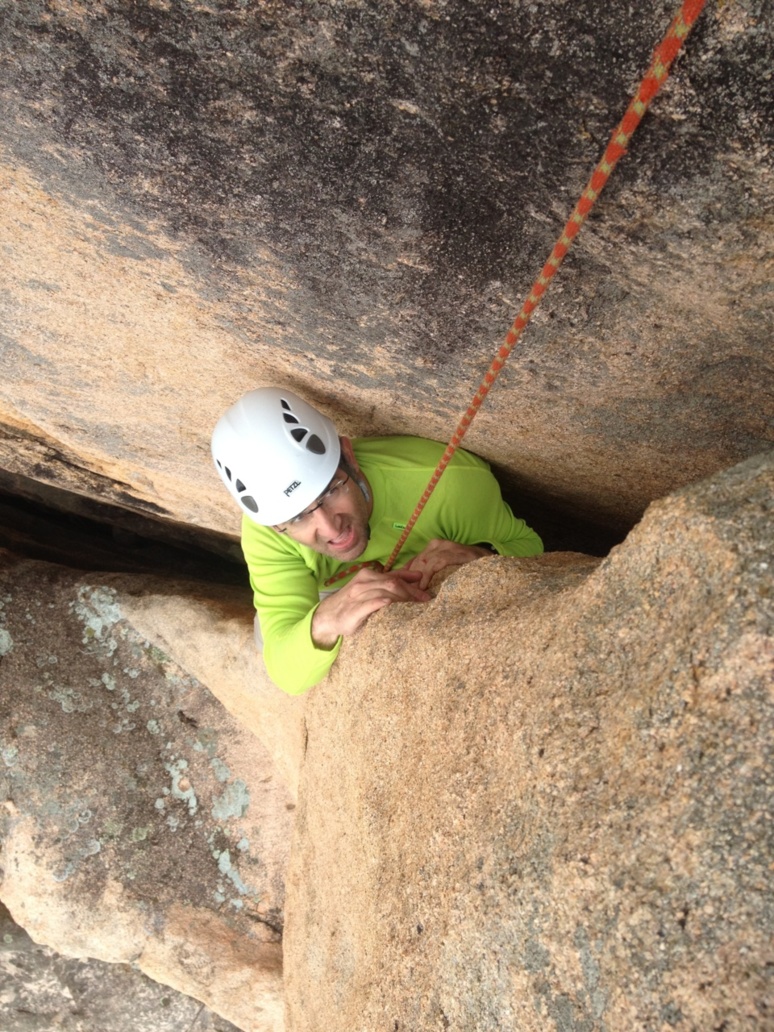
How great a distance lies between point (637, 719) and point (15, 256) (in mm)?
2337

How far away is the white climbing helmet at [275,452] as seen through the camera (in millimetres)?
2975

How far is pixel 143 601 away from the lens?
4.61 metres

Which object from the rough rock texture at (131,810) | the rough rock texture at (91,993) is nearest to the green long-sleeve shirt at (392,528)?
the rough rock texture at (131,810)

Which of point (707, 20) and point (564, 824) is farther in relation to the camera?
point (564, 824)

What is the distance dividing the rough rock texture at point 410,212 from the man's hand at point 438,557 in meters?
0.41

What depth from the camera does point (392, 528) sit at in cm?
341

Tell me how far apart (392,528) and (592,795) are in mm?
2012

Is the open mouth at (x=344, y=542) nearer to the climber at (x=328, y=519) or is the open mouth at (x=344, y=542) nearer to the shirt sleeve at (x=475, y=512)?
the climber at (x=328, y=519)

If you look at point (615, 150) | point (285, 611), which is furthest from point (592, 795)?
point (285, 611)

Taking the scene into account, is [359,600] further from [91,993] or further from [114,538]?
[114,538]

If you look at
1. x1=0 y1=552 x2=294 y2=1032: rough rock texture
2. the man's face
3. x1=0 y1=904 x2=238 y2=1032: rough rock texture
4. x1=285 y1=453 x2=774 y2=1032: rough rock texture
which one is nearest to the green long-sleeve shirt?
the man's face

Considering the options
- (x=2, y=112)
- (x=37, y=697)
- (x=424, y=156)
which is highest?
(x=424, y=156)

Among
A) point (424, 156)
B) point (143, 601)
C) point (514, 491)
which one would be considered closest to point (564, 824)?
point (424, 156)

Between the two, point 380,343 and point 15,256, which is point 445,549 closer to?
point 380,343
